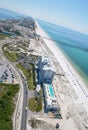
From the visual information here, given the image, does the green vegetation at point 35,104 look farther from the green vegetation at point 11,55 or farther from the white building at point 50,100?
the green vegetation at point 11,55

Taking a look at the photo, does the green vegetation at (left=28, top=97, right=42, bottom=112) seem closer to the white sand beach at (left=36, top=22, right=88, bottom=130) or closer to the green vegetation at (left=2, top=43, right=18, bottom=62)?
the white sand beach at (left=36, top=22, right=88, bottom=130)

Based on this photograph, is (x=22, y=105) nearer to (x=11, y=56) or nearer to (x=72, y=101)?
(x=72, y=101)

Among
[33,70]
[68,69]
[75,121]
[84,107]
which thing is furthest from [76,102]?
[68,69]

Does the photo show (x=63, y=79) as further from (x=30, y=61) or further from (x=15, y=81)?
(x=15, y=81)

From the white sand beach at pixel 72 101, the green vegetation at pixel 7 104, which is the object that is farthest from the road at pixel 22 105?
the white sand beach at pixel 72 101

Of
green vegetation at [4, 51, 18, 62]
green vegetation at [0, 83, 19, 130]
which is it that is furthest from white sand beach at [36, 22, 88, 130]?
green vegetation at [4, 51, 18, 62]
